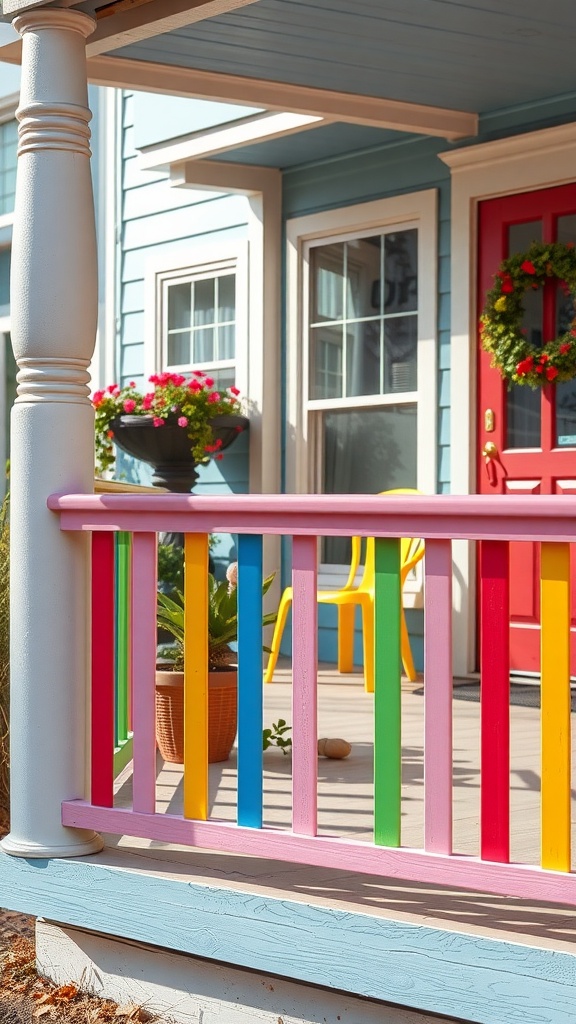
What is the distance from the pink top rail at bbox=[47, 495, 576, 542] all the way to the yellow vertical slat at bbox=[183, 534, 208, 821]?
7 cm

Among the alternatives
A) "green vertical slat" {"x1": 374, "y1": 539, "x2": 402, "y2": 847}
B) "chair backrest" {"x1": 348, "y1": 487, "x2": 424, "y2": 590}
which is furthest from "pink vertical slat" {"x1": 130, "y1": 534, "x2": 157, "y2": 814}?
"chair backrest" {"x1": 348, "y1": 487, "x2": 424, "y2": 590}

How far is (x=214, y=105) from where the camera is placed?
5773 mm

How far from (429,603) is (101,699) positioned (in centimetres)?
82

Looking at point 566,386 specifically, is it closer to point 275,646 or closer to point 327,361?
point 327,361

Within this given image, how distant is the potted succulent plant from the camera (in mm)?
3623

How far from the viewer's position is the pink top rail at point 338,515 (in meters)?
2.10

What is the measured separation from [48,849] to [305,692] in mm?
753

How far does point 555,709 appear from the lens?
6.76 ft

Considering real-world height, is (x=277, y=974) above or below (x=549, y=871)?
below

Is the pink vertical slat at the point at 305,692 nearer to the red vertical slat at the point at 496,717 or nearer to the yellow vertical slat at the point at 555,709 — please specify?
the red vertical slat at the point at 496,717

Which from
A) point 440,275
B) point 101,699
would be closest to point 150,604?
point 101,699

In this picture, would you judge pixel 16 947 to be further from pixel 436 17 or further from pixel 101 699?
pixel 436 17

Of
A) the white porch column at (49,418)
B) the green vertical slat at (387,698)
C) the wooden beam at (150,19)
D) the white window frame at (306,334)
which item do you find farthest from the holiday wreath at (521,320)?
the green vertical slat at (387,698)

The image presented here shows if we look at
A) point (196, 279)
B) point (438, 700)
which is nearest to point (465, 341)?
point (196, 279)
